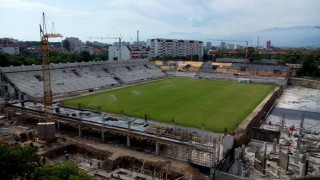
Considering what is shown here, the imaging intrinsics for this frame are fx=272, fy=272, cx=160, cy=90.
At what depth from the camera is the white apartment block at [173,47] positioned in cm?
15250

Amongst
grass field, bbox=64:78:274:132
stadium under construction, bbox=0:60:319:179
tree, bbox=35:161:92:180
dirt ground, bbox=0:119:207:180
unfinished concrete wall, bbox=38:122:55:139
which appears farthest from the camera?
grass field, bbox=64:78:274:132

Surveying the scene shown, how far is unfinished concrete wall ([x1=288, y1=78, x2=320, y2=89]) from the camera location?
64.6 m

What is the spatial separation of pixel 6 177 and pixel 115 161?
30.2 ft

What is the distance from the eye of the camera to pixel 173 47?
160 metres

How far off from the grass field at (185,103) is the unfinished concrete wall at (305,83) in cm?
1700

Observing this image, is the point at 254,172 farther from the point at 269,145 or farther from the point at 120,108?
the point at 120,108

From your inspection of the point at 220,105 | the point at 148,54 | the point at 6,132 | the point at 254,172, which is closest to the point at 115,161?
the point at 254,172

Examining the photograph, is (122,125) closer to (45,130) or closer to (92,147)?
(92,147)

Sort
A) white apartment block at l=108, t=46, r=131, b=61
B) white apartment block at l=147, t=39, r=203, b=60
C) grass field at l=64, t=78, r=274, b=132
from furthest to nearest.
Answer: white apartment block at l=147, t=39, r=203, b=60, white apartment block at l=108, t=46, r=131, b=61, grass field at l=64, t=78, r=274, b=132

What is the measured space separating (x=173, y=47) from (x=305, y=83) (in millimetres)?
99796

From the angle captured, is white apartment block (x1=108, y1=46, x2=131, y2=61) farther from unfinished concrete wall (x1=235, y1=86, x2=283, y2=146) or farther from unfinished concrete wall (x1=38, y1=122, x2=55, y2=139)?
unfinished concrete wall (x1=38, y1=122, x2=55, y2=139)

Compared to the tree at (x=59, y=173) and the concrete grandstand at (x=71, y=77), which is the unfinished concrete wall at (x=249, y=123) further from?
the concrete grandstand at (x=71, y=77)

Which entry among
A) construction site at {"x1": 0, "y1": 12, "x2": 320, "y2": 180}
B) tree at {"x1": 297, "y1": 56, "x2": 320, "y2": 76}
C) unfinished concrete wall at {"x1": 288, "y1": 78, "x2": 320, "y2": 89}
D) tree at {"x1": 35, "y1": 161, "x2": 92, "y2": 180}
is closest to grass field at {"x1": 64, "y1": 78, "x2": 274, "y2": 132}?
construction site at {"x1": 0, "y1": 12, "x2": 320, "y2": 180}

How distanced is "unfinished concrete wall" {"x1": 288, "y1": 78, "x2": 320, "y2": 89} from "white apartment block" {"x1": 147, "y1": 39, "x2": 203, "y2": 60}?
77.4 m
